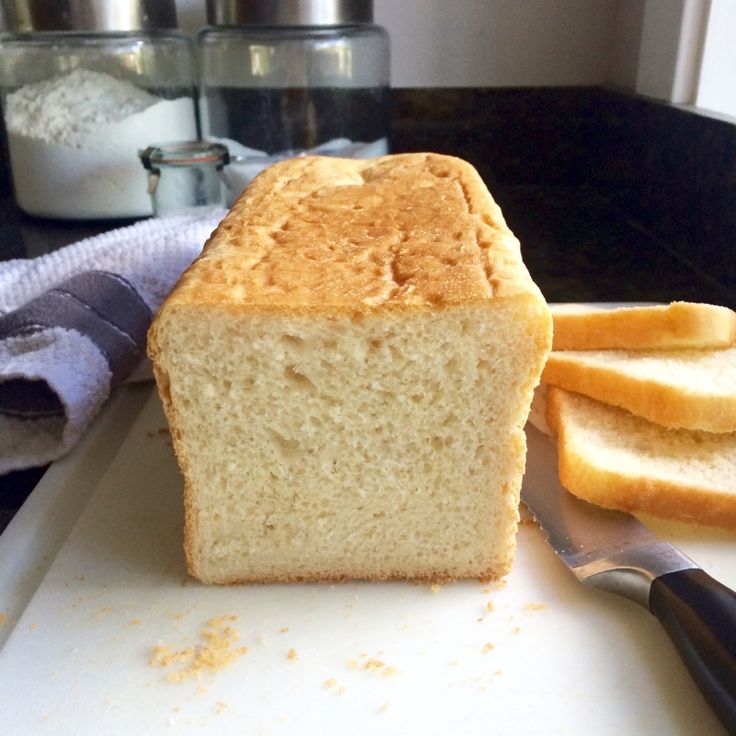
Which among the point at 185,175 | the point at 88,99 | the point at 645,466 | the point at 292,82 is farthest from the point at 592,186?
the point at 645,466

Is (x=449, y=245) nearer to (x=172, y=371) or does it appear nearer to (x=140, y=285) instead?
(x=172, y=371)

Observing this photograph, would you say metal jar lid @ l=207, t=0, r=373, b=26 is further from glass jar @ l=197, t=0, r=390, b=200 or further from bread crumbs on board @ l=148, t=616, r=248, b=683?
bread crumbs on board @ l=148, t=616, r=248, b=683

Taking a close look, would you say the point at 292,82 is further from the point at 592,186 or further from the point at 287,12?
the point at 592,186

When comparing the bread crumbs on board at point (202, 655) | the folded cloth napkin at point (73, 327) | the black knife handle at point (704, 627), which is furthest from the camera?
the folded cloth napkin at point (73, 327)

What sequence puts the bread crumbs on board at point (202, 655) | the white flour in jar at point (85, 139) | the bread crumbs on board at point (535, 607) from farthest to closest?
the white flour in jar at point (85, 139)
the bread crumbs on board at point (535, 607)
the bread crumbs on board at point (202, 655)

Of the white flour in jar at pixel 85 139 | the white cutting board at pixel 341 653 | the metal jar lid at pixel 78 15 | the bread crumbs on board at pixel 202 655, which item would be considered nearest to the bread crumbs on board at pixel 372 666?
the white cutting board at pixel 341 653

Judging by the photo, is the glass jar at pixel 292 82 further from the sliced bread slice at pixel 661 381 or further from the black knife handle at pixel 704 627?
the black knife handle at pixel 704 627

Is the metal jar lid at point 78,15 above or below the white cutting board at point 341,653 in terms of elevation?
above

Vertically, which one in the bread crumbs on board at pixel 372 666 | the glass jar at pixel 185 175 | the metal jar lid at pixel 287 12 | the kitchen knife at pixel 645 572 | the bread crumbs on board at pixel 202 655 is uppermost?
the metal jar lid at pixel 287 12

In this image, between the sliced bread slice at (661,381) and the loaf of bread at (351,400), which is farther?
the sliced bread slice at (661,381)
